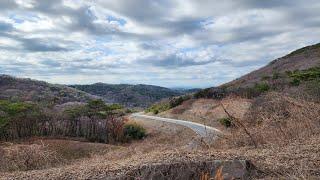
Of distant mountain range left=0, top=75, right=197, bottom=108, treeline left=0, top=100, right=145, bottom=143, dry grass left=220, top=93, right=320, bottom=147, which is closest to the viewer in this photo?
dry grass left=220, top=93, right=320, bottom=147

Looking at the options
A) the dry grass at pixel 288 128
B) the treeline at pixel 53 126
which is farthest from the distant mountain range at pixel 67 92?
the dry grass at pixel 288 128

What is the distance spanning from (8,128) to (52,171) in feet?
112

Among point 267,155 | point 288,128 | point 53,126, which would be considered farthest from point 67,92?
point 267,155

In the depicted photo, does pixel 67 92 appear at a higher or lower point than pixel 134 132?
higher

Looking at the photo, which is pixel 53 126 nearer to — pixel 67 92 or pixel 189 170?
pixel 189 170

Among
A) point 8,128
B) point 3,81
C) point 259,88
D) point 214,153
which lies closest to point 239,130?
point 214,153

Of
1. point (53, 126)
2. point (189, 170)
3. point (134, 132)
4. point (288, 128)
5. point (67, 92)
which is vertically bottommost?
point (134, 132)

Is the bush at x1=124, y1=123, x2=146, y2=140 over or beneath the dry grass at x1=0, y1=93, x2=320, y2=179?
beneath

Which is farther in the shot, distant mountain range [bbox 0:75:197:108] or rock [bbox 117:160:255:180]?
distant mountain range [bbox 0:75:197:108]

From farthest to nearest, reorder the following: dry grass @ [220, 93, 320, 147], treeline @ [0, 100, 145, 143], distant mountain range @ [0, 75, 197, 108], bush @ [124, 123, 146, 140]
A: distant mountain range @ [0, 75, 197, 108]
bush @ [124, 123, 146, 140]
treeline @ [0, 100, 145, 143]
dry grass @ [220, 93, 320, 147]

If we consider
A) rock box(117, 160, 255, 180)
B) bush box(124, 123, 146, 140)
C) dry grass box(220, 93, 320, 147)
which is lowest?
bush box(124, 123, 146, 140)

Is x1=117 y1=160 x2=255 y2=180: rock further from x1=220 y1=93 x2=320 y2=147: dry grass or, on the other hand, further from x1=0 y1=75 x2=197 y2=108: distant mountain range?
x1=0 y1=75 x2=197 y2=108: distant mountain range

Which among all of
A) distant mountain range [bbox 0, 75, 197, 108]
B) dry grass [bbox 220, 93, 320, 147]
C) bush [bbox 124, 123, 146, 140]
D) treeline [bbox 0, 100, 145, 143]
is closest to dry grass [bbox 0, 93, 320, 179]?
dry grass [bbox 220, 93, 320, 147]

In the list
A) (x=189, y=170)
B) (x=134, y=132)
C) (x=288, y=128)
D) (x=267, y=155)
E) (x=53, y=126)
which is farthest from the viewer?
(x=134, y=132)
